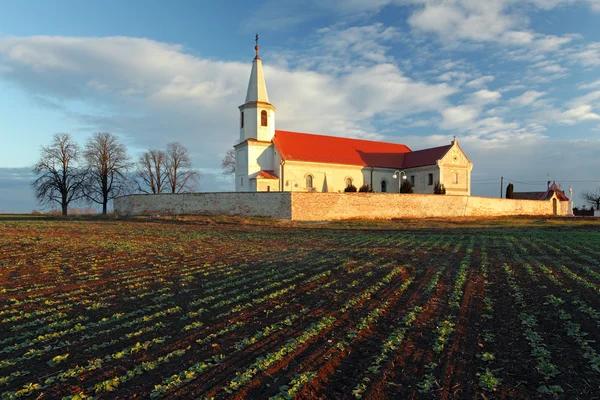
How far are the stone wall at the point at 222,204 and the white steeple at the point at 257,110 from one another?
9812 millimetres

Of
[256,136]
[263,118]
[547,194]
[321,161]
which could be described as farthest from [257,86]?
[547,194]

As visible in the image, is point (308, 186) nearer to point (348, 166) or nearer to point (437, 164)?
point (348, 166)

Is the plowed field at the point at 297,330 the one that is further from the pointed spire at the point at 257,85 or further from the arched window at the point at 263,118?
the pointed spire at the point at 257,85

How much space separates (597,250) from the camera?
52.9ft

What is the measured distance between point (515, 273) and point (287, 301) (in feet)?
23.0

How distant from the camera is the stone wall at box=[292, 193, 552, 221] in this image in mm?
35312

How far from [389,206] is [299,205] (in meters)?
10.4

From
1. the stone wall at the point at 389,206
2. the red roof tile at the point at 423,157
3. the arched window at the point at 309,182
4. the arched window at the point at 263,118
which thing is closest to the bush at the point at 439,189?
the stone wall at the point at 389,206

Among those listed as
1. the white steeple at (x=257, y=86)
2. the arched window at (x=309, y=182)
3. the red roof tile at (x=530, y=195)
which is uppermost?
the white steeple at (x=257, y=86)

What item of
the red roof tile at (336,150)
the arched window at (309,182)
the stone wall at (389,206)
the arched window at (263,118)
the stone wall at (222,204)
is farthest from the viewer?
the arched window at (309,182)

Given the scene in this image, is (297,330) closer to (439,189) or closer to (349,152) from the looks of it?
(439,189)

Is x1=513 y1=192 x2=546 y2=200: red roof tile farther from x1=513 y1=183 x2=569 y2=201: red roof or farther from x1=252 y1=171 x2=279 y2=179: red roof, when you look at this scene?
x1=252 y1=171 x2=279 y2=179: red roof

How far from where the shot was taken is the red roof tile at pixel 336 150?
144 ft

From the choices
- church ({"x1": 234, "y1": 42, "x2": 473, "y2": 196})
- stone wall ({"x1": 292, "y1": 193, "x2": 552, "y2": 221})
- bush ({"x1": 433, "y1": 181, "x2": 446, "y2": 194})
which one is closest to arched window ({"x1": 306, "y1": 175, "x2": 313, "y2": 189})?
church ({"x1": 234, "y1": 42, "x2": 473, "y2": 196})
